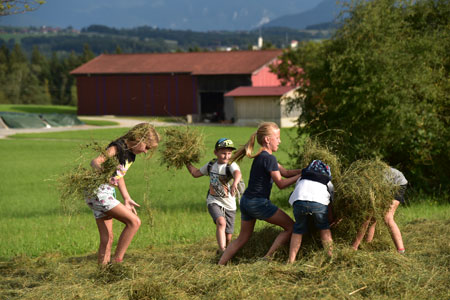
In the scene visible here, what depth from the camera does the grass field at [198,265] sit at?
6.23m

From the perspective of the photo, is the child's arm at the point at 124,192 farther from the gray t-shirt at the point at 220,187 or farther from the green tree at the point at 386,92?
the green tree at the point at 386,92

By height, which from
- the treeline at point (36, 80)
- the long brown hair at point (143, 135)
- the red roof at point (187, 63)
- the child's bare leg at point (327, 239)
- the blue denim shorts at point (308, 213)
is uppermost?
the long brown hair at point (143, 135)

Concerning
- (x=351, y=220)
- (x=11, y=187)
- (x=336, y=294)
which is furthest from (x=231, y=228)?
(x=11, y=187)

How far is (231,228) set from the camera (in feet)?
28.6

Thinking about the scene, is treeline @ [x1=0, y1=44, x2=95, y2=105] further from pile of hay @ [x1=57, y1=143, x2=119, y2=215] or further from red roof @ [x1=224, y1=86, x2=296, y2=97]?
pile of hay @ [x1=57, y1=143, x2=119, y2=215]

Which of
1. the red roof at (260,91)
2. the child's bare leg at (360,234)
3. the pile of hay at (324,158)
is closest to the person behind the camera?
the child's bare leg at (360,234)

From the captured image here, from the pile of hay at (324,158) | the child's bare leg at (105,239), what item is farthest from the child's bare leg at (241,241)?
the child's bare leg at (105,239)

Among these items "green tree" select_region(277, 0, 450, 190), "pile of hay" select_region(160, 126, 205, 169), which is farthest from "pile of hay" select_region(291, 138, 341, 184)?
"green tree" select_region(277, 0, 450, 190)

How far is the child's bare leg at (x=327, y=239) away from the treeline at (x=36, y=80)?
103 m

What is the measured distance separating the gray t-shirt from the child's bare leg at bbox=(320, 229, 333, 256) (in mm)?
1614

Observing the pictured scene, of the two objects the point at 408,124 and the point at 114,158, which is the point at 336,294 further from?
the point at 408,124

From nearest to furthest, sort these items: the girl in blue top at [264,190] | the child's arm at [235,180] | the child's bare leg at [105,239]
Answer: the girl in blue top at [264,190] → the child's bare leg at [105,239] → the child's arm at [235,180]

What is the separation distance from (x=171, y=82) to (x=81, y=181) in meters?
58.7

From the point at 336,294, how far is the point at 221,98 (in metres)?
58.6
